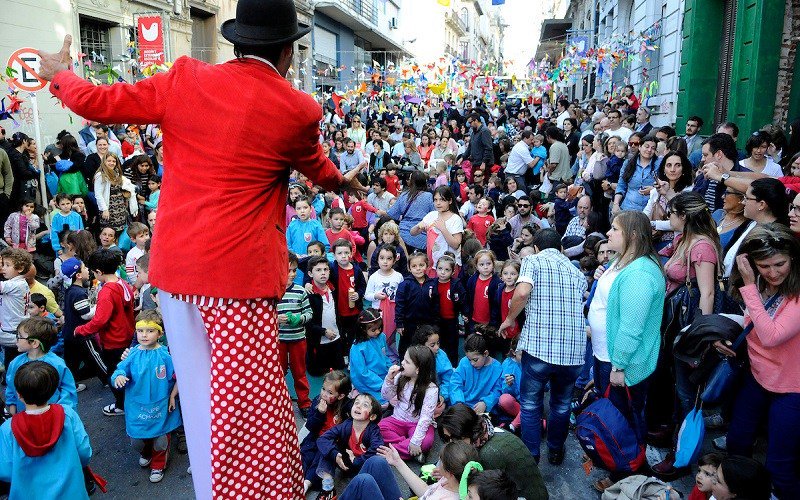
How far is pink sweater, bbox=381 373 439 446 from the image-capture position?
481 cm

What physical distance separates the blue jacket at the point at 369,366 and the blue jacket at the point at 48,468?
2.38m

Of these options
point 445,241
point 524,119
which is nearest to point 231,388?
point 445,241

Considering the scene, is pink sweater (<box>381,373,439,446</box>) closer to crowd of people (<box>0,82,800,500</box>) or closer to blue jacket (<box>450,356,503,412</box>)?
crowd of people (<box>0,82,800,500</box>)

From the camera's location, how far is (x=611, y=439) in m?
4.10

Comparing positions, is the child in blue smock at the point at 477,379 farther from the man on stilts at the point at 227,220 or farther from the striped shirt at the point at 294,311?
the man on stilts at the point at 227,220

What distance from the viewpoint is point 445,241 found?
7211 mm

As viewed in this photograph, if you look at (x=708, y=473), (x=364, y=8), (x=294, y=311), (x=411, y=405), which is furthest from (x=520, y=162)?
(x=364, y=8)

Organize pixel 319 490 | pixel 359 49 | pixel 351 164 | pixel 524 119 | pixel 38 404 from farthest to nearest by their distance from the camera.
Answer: pixel 359 49 < pixel 524 119 < pixel 351 164 < pixel 319 490 < pixel 38 404

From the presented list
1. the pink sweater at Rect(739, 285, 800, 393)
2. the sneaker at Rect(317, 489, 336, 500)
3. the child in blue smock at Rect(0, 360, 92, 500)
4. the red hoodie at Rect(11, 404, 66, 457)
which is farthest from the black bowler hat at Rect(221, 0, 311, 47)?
the sneaker at Rect(317, 489, 336, 500)

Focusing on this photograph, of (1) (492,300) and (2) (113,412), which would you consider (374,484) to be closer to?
(2) (113,412)

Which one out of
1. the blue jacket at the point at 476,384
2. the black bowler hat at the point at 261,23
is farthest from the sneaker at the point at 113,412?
the black bowler hat at the point at 261,23

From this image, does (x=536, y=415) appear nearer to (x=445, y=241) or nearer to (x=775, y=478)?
(x=775, y=478)

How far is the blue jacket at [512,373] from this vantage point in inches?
215

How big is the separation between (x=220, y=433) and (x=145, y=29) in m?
16.4
